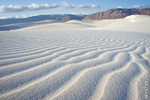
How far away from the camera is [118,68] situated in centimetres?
121

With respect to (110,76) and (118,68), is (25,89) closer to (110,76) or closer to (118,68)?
(110,76)

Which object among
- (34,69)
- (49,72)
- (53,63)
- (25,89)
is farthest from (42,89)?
(53,63)

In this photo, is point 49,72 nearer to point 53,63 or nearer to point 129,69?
point 53,63

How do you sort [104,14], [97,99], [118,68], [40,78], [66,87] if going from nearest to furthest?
[97,99] → [66,87] → [40,78] → [118,68] → [104,14]

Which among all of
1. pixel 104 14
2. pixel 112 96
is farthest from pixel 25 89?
pixel 104 14

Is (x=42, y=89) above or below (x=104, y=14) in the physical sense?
below

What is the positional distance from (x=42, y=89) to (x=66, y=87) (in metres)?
0.23

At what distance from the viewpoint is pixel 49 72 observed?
3.56 feet

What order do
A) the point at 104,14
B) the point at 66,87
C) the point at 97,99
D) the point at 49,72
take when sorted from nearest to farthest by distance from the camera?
1. the point at 97,99
2. the point at 66,87
3. the point at 49,72
4. the point at 104,14

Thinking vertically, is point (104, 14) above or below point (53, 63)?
above

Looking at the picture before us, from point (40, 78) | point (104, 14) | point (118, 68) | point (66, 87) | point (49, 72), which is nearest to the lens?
point (66, 87)

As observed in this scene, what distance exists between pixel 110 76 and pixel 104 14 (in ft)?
434

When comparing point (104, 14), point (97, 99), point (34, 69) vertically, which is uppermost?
point (104, 14)

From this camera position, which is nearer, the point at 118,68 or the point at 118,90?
the point at 118,90
